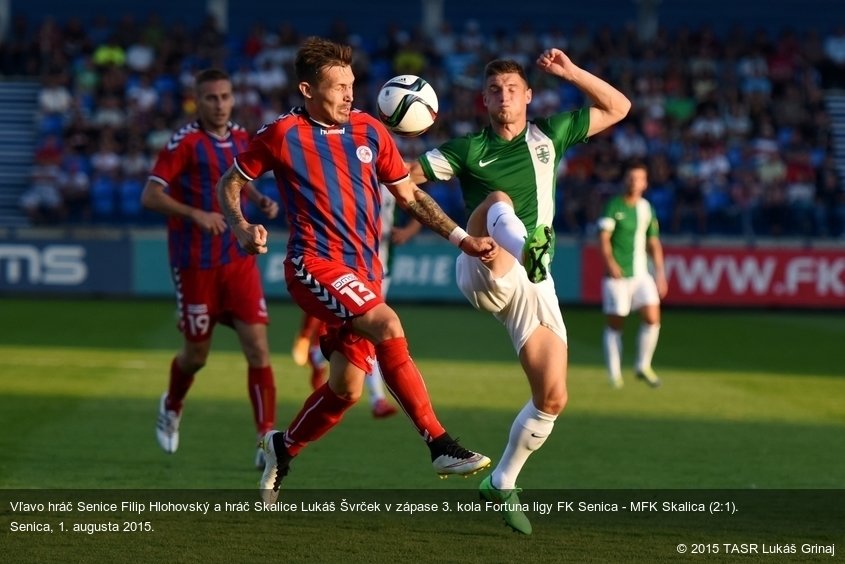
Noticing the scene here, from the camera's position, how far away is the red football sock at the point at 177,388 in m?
8.91

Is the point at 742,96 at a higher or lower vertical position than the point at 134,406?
higher

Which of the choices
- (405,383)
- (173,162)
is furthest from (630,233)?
(405,383)

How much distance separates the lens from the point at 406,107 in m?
6.93

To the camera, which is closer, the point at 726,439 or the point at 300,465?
the point at 300,465

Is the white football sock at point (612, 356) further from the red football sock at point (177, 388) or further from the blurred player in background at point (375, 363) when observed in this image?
the red football sock at point (177, 388)

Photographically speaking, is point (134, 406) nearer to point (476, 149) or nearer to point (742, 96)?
point (476, 149)

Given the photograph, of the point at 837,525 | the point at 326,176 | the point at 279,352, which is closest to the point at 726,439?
the point at 837,525

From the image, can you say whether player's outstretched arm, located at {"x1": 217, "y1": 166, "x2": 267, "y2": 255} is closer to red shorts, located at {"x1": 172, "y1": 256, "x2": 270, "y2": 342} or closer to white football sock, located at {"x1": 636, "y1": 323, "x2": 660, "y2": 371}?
red shorts, located at {"x1": 172, "y1": 256, "x2": 270, "y2": 342}

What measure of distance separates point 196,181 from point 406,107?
2.28 m

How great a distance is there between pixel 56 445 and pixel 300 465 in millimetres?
1738

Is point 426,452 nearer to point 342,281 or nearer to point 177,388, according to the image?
point 177,388

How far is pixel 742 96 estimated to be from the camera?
28.2 m

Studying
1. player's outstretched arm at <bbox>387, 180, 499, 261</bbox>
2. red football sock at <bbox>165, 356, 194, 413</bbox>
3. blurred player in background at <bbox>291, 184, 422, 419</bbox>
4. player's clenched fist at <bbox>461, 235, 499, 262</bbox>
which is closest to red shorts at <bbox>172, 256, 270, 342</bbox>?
red football sock at <bbox>165, 356, 194, 413</bbox>

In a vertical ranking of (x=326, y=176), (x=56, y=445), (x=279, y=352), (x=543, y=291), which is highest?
(x=326, y=176)
